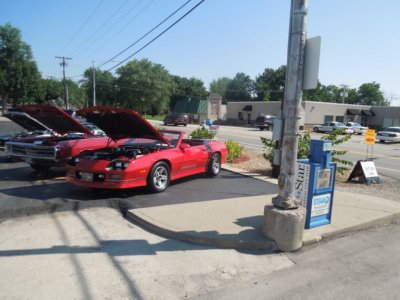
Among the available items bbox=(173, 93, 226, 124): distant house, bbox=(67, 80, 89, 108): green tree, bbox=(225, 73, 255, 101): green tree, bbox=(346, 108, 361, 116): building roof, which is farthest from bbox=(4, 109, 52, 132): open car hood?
bbox=(67, 80, 89, 108): green tree

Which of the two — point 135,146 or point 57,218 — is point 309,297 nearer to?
point 57,218

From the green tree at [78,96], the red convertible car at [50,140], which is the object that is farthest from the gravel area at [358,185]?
the green tree at [78,96]

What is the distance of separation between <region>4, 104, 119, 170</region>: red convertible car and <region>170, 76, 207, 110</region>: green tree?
91.4m

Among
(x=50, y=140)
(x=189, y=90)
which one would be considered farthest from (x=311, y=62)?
(x=189, y=90)

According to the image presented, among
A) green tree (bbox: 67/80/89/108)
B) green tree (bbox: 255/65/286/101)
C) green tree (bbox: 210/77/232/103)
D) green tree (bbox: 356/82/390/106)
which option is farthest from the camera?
green tree (bbox: 210/77/232/103)

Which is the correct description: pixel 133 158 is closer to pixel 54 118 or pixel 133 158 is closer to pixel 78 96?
pixel 54 118

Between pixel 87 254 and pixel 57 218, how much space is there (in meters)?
1.63

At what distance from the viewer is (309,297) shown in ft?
11.8

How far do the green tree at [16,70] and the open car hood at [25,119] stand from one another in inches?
2270

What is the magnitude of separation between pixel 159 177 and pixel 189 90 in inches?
3959

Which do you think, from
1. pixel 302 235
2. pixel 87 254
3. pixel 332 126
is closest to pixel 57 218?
pixel 87 254

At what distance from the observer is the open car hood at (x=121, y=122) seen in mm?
7180

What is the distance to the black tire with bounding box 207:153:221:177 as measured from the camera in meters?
9.44

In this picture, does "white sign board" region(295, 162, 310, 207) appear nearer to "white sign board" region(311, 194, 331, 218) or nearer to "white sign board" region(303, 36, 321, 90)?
"white sign board" region(311, 194, 331, 218)
